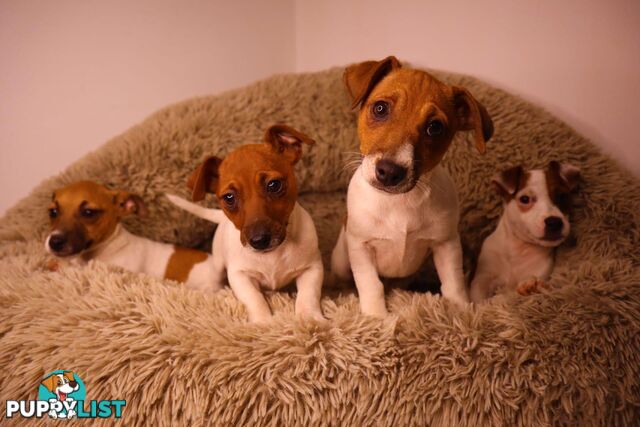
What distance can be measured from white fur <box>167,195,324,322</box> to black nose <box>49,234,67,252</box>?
762mm

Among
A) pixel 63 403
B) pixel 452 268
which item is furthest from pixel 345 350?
pixel 63 403

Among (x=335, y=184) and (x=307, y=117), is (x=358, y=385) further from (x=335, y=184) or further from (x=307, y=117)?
(x=307, y=117)

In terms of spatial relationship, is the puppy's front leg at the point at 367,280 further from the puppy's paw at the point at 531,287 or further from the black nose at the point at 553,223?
the black nose at the point at 553,223

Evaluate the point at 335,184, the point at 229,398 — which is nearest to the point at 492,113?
the point at 335,184

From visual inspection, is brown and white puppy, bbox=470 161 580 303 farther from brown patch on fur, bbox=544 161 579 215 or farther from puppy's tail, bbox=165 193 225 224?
puppy's tail, bbox=165 193 225 224

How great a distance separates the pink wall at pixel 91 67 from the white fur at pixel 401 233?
167 centimetres

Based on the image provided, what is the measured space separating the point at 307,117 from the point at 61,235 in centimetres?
136

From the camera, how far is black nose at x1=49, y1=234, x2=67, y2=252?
6.82 feet

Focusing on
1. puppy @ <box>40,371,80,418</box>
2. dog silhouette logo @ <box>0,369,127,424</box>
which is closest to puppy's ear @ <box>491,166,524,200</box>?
dog silhouette logo @ <box>0,369,127,424</box>

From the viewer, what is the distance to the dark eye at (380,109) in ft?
4.95

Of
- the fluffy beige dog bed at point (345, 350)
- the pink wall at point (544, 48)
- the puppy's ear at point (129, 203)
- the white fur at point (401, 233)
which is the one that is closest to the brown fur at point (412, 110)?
the white fur at point (401, 233)

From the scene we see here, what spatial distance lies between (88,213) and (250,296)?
3.23 feet

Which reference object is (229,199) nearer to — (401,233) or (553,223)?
(401,233)

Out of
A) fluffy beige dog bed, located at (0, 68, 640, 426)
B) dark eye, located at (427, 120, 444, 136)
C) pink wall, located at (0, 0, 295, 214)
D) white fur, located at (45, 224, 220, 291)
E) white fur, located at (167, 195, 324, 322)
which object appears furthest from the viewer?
pink wall, located at (0, 0, 295, 214)
